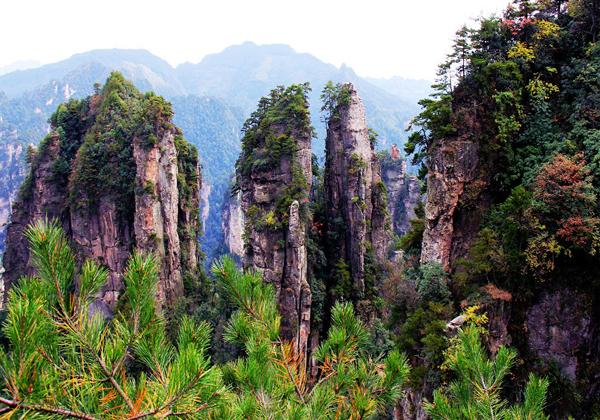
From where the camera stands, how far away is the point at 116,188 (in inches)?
1008

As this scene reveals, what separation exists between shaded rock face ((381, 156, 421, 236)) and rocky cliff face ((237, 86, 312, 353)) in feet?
108

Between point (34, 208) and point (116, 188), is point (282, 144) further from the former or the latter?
point (34, 208)

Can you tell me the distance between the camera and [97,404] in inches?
113

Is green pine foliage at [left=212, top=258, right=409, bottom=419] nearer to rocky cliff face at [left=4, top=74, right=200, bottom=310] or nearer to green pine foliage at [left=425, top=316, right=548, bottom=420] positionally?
green pine foliage at [left=425, top=316, right=548, bottom=420]

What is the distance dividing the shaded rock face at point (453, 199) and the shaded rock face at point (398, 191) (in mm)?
40903

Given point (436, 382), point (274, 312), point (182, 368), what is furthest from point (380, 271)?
point (182, 368)

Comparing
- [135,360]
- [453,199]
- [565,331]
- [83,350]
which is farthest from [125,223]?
[565,331]

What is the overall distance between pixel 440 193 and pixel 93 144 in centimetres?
2575

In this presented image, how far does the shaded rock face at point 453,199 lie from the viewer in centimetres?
1192

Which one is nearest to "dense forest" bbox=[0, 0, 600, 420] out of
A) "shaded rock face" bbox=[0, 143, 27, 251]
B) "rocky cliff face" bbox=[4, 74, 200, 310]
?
"rocky cliff face" bbox=[4, 74, 200, 310]

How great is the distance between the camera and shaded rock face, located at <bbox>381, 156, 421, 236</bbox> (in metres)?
52.6

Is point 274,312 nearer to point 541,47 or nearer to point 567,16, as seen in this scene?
point 541,47

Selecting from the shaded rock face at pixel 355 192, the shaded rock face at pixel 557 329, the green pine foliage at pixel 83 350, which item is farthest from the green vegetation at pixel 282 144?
the green pine foliage at pixel 83 350

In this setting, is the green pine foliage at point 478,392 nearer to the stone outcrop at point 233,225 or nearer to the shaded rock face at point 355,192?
the shaded rock face at point 355,192
